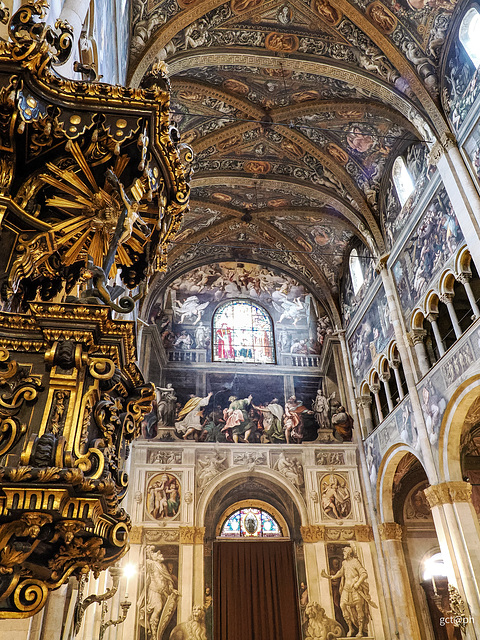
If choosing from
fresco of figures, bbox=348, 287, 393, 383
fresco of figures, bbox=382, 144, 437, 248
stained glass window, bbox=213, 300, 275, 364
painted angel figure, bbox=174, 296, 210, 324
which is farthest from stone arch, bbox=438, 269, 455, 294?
painted angel figure, bbox=174, 296, 210, 324

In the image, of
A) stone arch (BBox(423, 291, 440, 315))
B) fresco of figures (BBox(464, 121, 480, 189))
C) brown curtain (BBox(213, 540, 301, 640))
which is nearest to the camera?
fresco of figures (BBox(464, 121, 480, 189))

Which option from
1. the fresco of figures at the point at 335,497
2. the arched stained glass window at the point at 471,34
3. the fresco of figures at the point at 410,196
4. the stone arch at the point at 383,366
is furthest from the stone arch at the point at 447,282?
the fresco of figures at the point at 335,497

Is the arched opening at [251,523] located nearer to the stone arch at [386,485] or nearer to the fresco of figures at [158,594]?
the fresco of figures at [158,594]

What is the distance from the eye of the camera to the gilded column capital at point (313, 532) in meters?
14.3

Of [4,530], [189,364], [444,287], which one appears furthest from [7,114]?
[189,364]

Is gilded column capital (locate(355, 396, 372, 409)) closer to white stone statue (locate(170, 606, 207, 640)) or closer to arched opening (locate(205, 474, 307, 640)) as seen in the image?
arched opening (locate(205, 474, 307, 640))

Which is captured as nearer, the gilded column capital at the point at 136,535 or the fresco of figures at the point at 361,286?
the gilded column capital at the point at 136,535

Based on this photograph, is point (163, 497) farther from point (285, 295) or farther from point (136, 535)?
point (285, 295)

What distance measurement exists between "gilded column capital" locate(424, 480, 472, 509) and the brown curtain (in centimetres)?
528

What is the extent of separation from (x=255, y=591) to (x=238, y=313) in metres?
9.07

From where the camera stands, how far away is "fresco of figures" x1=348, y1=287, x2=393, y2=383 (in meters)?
14.6

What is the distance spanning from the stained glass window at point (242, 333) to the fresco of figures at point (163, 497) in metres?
4.54

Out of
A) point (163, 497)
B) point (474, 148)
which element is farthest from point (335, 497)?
point (474, 148)

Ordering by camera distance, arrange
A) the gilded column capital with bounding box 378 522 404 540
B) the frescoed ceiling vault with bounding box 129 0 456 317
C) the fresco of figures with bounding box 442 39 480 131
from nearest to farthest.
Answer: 1. the fresco of figures with bounding box 442 39 480 131
2. the frescoed ceiling vault with bounding box 129 0 456 317
3. the gilded column capital with bounding box 378 522 404 540
